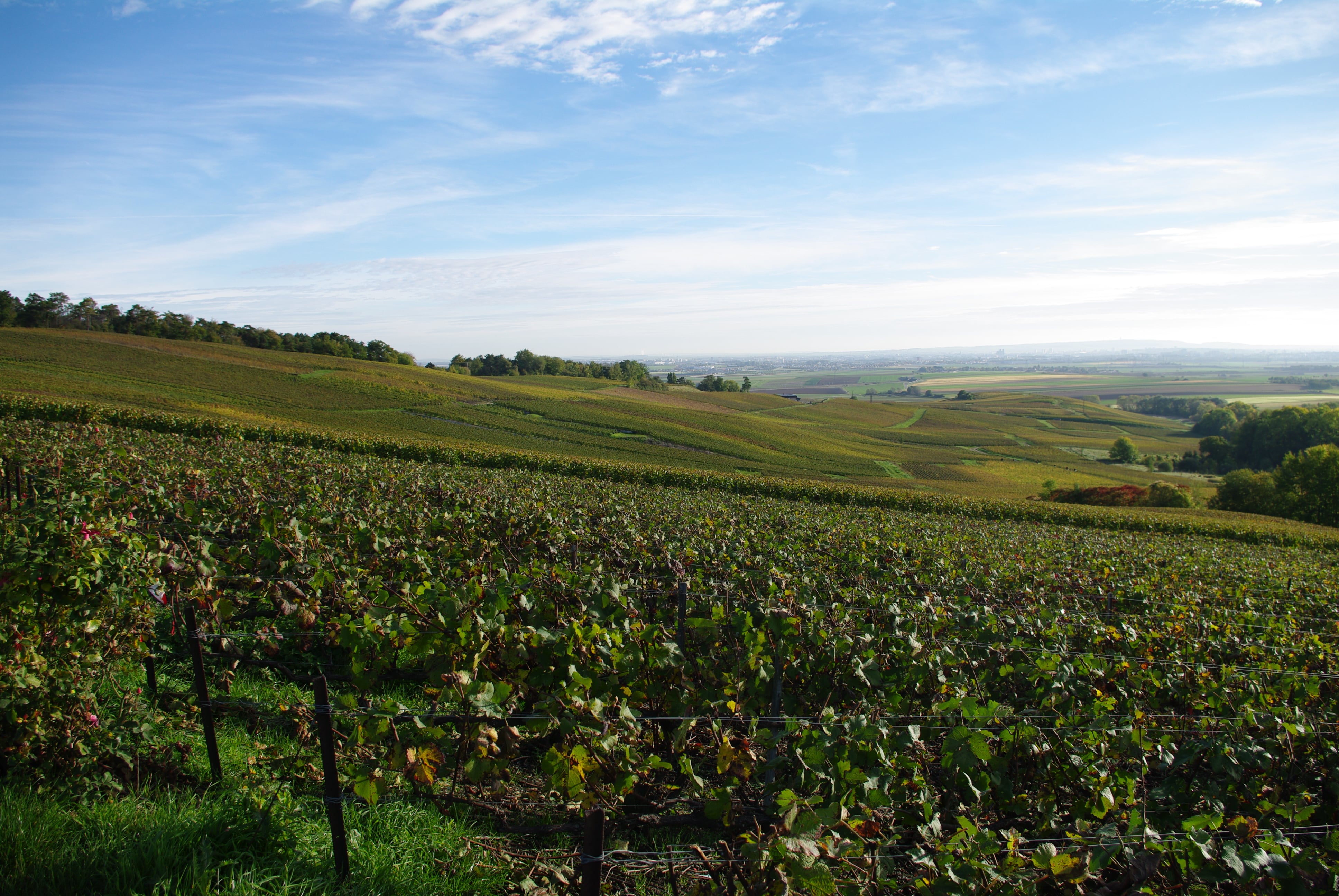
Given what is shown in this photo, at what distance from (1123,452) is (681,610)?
97838 millimetres

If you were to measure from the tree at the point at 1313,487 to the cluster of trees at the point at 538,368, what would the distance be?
85.5 meters

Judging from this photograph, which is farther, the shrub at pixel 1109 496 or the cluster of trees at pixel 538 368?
the cluster of trees at pixel 538 368

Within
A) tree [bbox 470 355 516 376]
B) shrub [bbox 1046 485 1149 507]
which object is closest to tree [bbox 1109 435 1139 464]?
shrub [bbox 1046 485 1149 507]

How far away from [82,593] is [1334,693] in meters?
9.87

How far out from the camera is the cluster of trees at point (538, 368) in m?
114

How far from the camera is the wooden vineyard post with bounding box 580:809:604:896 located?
236 cm

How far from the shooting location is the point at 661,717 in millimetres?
3627

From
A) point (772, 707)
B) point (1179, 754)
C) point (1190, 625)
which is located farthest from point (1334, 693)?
point (772, 707)

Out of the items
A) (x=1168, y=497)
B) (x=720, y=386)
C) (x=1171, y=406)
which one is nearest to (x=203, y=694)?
(x=1168, y=497)

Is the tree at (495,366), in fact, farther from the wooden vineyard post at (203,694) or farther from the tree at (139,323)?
the wooden vineyard post at (203,694)

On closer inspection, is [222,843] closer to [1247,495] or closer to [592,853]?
[592,853]

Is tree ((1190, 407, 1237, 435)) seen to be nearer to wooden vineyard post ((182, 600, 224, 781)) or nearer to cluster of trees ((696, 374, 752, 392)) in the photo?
cluster of trees ((696, 374, 752, 392))

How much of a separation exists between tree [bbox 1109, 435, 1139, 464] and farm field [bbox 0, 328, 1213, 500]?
125 inches

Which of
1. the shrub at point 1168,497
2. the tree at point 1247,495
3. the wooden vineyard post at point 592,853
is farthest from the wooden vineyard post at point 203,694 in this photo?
the tree at point 1247,495
